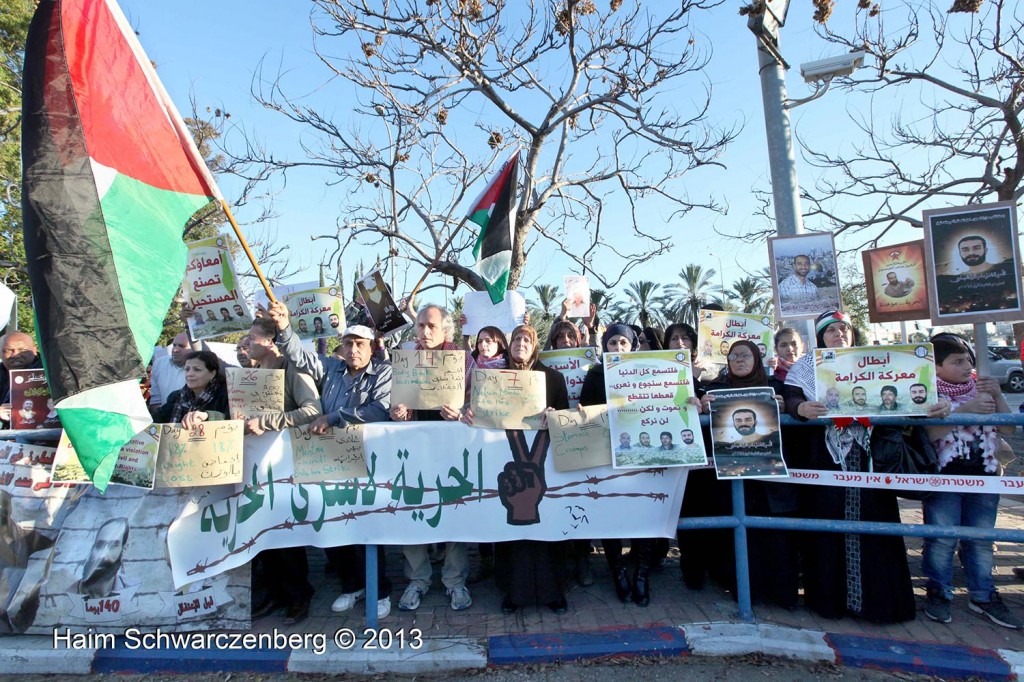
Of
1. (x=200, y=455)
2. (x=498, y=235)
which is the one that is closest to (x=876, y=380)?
(x=498, y=235)

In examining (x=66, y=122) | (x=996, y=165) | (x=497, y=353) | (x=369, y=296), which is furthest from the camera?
(x=996, y=165)

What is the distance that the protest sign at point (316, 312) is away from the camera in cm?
601

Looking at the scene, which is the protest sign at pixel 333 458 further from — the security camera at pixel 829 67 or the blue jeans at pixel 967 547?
the security camera at pixel 829 67

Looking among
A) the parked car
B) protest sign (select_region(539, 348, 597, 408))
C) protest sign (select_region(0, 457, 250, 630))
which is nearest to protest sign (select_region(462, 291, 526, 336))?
protest sign (select_region(539, 348, 597, 408))

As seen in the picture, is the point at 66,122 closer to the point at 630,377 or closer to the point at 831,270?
the point at 630,377

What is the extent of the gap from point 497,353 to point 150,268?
7.28 ft

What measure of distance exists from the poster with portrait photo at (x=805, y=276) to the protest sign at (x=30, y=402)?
5291 mm

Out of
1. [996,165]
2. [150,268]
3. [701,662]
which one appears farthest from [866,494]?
[996,165]

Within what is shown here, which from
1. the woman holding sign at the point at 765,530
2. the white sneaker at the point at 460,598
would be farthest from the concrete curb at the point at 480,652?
the white sneaker at the point at 460,598

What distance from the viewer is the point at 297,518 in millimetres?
3766

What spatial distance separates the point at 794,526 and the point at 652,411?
1.00m

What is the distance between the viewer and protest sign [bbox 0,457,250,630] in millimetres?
3658

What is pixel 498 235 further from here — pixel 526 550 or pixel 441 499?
pixel 526 550

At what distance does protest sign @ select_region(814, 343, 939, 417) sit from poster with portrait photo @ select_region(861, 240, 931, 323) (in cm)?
124
